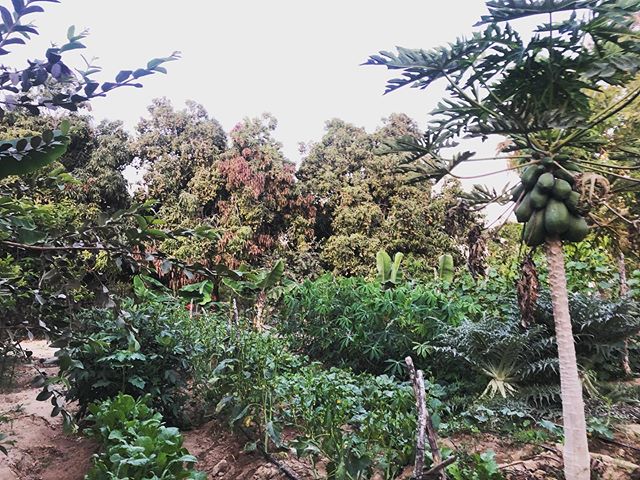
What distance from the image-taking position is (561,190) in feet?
6.26

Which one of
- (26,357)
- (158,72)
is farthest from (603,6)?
(26,357)

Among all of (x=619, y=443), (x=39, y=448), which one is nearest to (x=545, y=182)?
(x=619, y=443)

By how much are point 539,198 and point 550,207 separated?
6 cm

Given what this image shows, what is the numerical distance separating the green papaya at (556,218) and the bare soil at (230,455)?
1.26m

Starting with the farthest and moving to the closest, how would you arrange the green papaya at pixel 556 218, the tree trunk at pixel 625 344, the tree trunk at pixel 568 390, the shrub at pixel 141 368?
1. the tree trunk at pixel 625 344
2. the shrub at pixel 141 368
3. the green papaya at pixel 556 218
4. the tree trunk at pixel 568 390

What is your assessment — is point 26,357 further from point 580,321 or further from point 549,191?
point 580,321

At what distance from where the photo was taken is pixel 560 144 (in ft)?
6.55

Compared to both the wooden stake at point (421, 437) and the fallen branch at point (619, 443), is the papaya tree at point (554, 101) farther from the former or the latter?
the fallen branch at point (619, 443)

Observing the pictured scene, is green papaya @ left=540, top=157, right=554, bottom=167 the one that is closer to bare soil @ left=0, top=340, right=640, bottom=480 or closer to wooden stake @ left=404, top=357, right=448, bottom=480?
wooden stake @ left=404, top=357, right=448, bottom=480

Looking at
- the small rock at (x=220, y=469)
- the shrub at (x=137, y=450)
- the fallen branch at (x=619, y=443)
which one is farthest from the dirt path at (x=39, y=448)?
the fallen branch at (x=619, y=443)

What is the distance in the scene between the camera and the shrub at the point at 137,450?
1.87 meters

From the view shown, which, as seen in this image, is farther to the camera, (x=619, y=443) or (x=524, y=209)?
(x=619, y=443)

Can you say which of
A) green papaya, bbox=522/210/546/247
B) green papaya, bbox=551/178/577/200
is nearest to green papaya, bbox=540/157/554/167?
green papaya, bbox=551/178/577/200

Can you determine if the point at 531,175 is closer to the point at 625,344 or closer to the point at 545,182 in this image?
the point at 545,182
